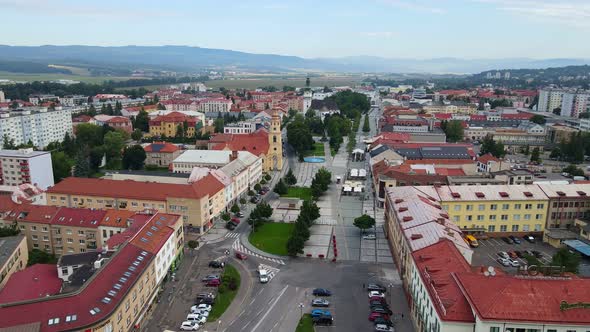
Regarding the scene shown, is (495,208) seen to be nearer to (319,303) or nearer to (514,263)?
(514,263)

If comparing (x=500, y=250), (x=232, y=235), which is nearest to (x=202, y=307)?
(x=232, y=235)

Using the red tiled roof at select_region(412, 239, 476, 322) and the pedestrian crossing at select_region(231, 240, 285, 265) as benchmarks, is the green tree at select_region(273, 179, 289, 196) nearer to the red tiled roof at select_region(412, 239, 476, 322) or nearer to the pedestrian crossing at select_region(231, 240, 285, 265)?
the pedestrian crossing at select_region(231, 240, 285, 265)

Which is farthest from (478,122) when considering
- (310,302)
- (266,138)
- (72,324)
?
(72,324)

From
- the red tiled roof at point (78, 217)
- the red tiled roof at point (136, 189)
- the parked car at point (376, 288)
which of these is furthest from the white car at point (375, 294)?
the red tiled roof at point (78, 217)

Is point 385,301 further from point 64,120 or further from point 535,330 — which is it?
point 64,120

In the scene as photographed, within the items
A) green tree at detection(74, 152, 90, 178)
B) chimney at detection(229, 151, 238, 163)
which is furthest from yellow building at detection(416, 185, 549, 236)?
green tree at detection(74, 152, 90, 178)

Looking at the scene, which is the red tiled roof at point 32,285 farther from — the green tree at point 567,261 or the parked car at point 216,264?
the green tree at point 567,261
